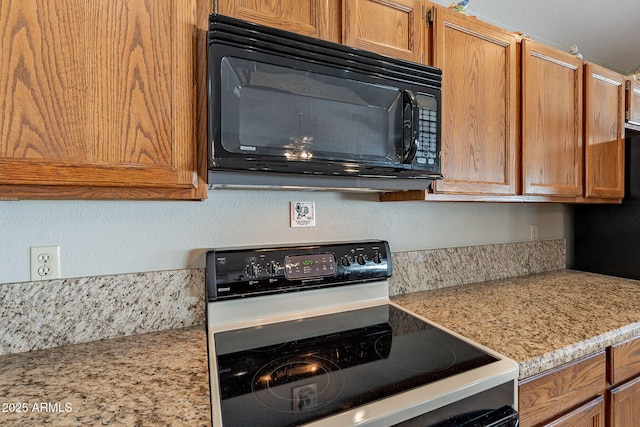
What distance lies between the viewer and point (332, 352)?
93 centimetres

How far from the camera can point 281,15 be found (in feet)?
3.04

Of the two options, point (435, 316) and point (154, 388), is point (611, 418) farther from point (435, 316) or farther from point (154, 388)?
point (154, 388)

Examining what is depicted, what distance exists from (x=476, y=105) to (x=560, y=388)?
1017mm

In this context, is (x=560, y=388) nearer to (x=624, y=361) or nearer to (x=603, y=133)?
(x=624, y=361)

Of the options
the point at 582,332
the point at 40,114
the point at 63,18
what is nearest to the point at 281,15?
the point at 63,18

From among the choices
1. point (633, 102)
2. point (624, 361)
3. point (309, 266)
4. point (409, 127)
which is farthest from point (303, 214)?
point (633, 102)

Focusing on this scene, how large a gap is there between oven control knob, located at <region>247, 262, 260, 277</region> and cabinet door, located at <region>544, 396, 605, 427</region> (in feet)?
3.22

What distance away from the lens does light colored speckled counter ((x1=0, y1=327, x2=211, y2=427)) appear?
0.62m

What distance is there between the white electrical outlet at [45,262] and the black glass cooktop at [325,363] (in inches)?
21.1

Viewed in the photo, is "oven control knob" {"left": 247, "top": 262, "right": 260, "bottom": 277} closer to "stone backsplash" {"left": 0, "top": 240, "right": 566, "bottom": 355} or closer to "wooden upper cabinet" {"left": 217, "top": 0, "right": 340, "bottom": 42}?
"stone backsplash" {"left": 0, "top": 240, "right": 566, "bottom": 355}

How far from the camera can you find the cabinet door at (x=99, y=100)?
2.18ft

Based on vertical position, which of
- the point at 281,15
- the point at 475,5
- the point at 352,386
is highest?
the point at 475,5

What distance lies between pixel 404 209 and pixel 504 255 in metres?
0.74

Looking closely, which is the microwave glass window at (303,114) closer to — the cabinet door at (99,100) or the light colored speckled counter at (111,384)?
the cabinet door at (99,100)
